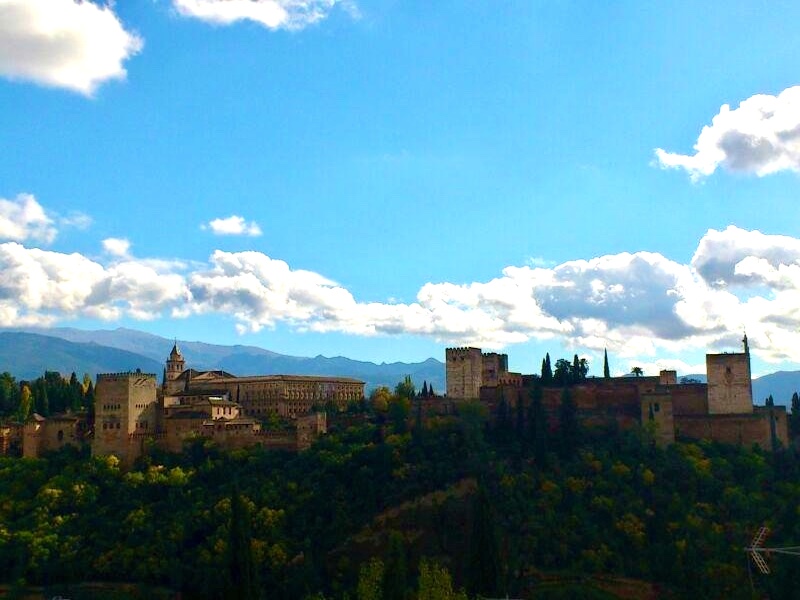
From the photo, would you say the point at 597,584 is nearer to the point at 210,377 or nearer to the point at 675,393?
the point at 675,393

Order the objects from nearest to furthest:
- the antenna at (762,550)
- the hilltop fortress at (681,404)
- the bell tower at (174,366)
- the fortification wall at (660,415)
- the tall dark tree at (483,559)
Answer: the antenna at (762,550), the tall dark tree at (483,559), the fortification wall at (660,415), the hilltop fortress at (681,404), the bell tower at (174,366)

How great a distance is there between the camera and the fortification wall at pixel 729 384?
269ft

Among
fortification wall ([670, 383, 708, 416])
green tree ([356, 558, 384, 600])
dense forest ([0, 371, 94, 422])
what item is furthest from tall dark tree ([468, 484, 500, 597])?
dense forest ([0, 371, 94, 422])

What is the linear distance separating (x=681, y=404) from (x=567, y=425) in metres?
13.0

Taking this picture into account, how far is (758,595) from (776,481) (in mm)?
14913

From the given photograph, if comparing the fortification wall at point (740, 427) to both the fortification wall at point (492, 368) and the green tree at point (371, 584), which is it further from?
the green tree at point (371, 584)

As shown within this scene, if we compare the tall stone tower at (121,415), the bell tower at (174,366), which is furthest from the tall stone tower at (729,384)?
the bell tower at (174,366)

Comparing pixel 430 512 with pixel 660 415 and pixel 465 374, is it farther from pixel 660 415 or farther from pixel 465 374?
pixel 660 415

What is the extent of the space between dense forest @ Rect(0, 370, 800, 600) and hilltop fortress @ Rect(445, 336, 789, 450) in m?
1.91

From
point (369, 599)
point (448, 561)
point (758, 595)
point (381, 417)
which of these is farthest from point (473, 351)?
point (369, 599)

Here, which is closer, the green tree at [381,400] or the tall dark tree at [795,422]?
the tall dark tree at [795,422]

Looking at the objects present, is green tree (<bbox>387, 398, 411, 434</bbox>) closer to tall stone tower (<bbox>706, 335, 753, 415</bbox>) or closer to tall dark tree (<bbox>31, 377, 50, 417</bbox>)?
tall stone tower (<bbox>706, 335, 753, 415</bbox>)

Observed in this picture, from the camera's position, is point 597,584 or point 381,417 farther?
point 381,417

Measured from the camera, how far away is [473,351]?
294 ft
